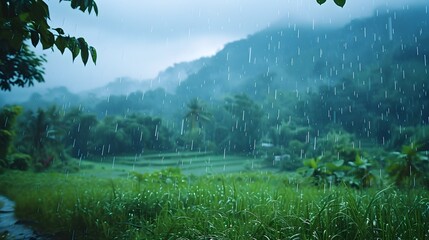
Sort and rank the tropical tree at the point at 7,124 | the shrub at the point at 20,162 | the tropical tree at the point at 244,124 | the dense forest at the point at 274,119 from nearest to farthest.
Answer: the tropical tree at the point at 7,124 → the shrub at the point at 20,162 → the dense forest at the point at 274,119 → the tropical tree at the point at 244,124

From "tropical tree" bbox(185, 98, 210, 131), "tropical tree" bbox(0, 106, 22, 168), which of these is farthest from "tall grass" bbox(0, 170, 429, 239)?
"tropical tree" bbox(185, 98, 210, 131)

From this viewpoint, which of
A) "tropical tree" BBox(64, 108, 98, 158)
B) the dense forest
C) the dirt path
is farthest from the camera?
"tropical tree" BBox(64, 108, 98, 158)

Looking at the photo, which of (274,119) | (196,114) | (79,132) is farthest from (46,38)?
(196,114)

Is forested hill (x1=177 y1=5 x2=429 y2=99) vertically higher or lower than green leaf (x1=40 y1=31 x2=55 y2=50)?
higher

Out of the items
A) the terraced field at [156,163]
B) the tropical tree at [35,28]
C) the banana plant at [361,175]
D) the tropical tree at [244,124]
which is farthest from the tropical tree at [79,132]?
the tropical tree at [35,28]

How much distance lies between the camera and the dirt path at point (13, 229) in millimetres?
4054

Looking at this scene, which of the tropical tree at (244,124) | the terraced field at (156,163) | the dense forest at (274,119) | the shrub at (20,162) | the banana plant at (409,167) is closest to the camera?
the banana plant at (409,167)

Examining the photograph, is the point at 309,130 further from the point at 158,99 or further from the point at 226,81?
the point at 226,81

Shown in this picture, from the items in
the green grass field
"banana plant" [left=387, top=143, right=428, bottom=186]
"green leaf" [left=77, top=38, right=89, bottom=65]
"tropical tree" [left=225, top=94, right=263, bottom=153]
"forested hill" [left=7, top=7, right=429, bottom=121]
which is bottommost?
the green grass field

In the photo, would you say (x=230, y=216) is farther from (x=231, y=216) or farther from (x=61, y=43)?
(x=61, y=43)

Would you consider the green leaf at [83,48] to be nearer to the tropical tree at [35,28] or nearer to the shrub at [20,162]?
the tropical tree at [35,28]

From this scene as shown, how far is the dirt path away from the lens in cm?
405

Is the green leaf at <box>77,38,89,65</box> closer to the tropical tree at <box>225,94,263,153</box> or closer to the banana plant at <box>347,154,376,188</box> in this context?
the banana plant at <box>347,154,376,188</box>

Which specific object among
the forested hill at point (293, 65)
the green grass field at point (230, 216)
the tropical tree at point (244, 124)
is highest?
the forested hill at point (293, 65)
